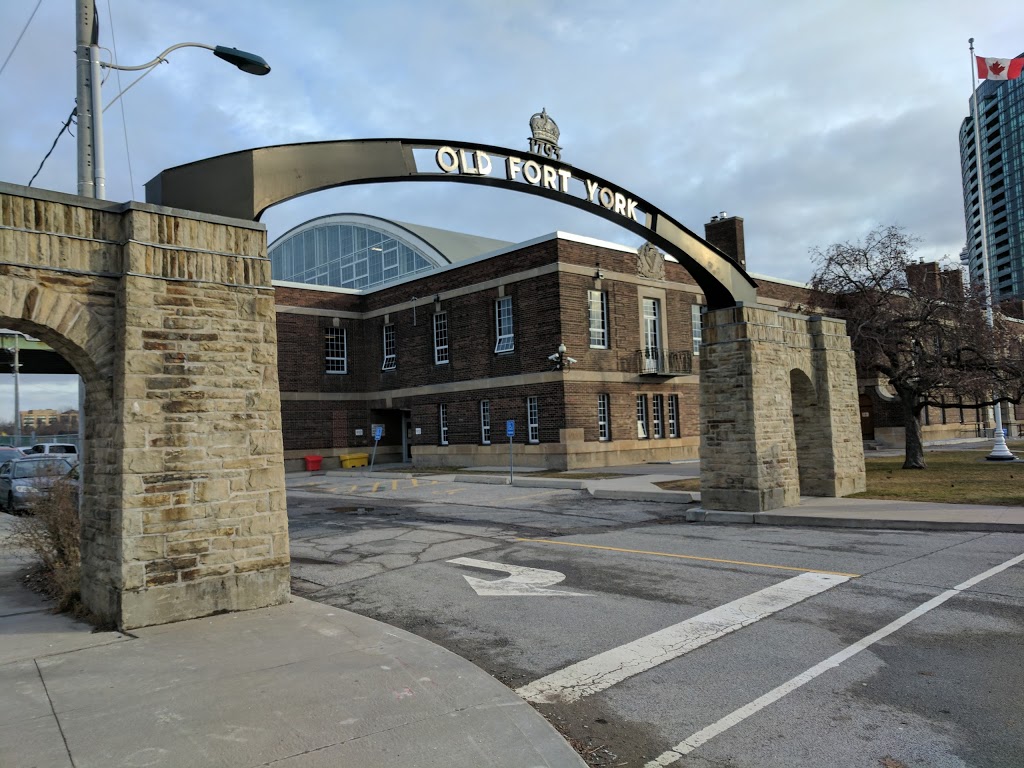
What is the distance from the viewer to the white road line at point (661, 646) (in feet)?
17.3

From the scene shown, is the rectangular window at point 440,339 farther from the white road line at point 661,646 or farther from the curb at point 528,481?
the white road line at point 661,646

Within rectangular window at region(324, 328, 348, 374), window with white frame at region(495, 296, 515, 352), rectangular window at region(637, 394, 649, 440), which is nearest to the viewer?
window with white frame at region(495, 296, 515, 352)

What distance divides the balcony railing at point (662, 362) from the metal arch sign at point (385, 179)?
1676 centimetres

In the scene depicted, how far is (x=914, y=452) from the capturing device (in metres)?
22.9

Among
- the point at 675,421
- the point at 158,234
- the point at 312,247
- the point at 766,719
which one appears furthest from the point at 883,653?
the point at 312,247

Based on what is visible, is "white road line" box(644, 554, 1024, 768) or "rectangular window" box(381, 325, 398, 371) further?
"rectangular window" box(381, 325, 398, 371)

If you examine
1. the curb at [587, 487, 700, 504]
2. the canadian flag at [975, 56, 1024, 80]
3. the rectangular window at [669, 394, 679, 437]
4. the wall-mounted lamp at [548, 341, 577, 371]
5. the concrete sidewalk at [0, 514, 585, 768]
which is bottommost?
the curb at [587, 487, 700, 504]

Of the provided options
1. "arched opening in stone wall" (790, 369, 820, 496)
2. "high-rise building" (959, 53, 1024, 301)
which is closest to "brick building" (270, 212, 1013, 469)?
"arched opening in stone wall" (790, 369, 820, 496)

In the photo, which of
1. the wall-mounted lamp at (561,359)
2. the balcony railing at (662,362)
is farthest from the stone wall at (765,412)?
the balcony railing at (662,362)

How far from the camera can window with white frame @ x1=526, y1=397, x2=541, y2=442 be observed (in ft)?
97.8

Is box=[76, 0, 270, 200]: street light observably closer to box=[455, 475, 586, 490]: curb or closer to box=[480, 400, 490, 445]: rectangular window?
box=[455, 475, 586, 490]: curb

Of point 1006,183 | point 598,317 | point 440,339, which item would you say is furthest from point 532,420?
point 1006,183

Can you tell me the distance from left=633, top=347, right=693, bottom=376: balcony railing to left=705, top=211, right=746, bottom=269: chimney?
5.55 metres

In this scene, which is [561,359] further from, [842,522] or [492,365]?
[842,522]
